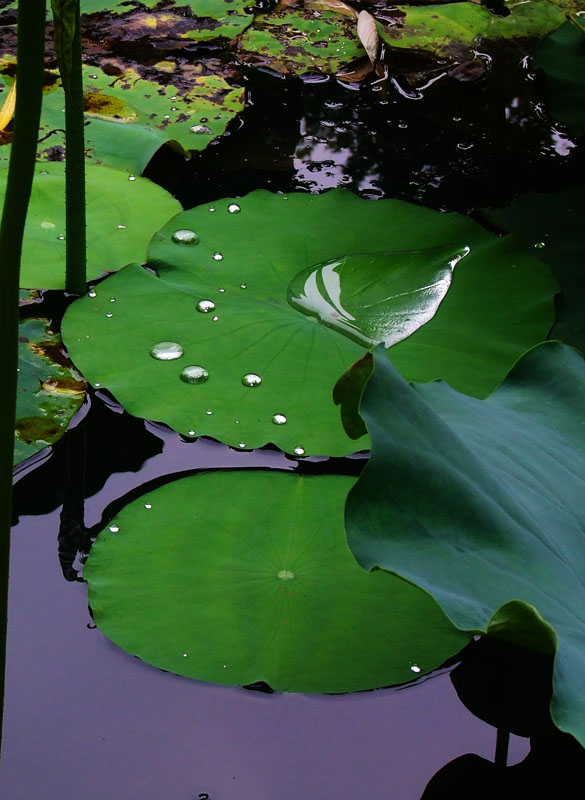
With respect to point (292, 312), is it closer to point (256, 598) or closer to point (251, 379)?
point (251, 379)

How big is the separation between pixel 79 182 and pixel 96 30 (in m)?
1.16

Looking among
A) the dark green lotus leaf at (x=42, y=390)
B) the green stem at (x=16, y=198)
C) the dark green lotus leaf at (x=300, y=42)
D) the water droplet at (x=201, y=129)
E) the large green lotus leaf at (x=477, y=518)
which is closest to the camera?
the green stem at (x=16, y=198)

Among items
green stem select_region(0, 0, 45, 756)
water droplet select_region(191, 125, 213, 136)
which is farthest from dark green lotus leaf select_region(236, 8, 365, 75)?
green stem select_region(0, 0, 45, 756)

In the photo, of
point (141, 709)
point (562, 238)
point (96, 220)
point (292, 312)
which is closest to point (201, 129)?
point (96, 220)

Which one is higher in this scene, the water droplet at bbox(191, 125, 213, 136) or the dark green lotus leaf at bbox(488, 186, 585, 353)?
the dark green lotus leaf at bbox(488, 186, 585, 353)

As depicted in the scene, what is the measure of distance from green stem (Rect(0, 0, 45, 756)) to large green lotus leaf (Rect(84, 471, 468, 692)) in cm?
32

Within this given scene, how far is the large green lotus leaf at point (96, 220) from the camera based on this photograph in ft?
5.02

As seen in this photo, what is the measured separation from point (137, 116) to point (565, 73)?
3.13 feet

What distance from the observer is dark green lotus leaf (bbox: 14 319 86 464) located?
122cm

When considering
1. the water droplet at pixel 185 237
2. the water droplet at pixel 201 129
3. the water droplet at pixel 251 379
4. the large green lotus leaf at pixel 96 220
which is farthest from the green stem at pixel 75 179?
the water droplet at pixel 201 129

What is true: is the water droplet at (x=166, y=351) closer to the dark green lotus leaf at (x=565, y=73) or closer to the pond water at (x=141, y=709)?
the pond water at (x=141, y=709)

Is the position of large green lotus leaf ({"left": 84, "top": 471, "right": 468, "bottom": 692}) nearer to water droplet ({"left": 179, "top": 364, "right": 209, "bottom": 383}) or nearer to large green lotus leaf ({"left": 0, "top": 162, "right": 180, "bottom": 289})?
water droplet ({"left": 179, "top": 364, "right": 209, "bottom": 383})

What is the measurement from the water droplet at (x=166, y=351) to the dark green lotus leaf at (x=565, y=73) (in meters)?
1.02

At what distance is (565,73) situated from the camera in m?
1.86
